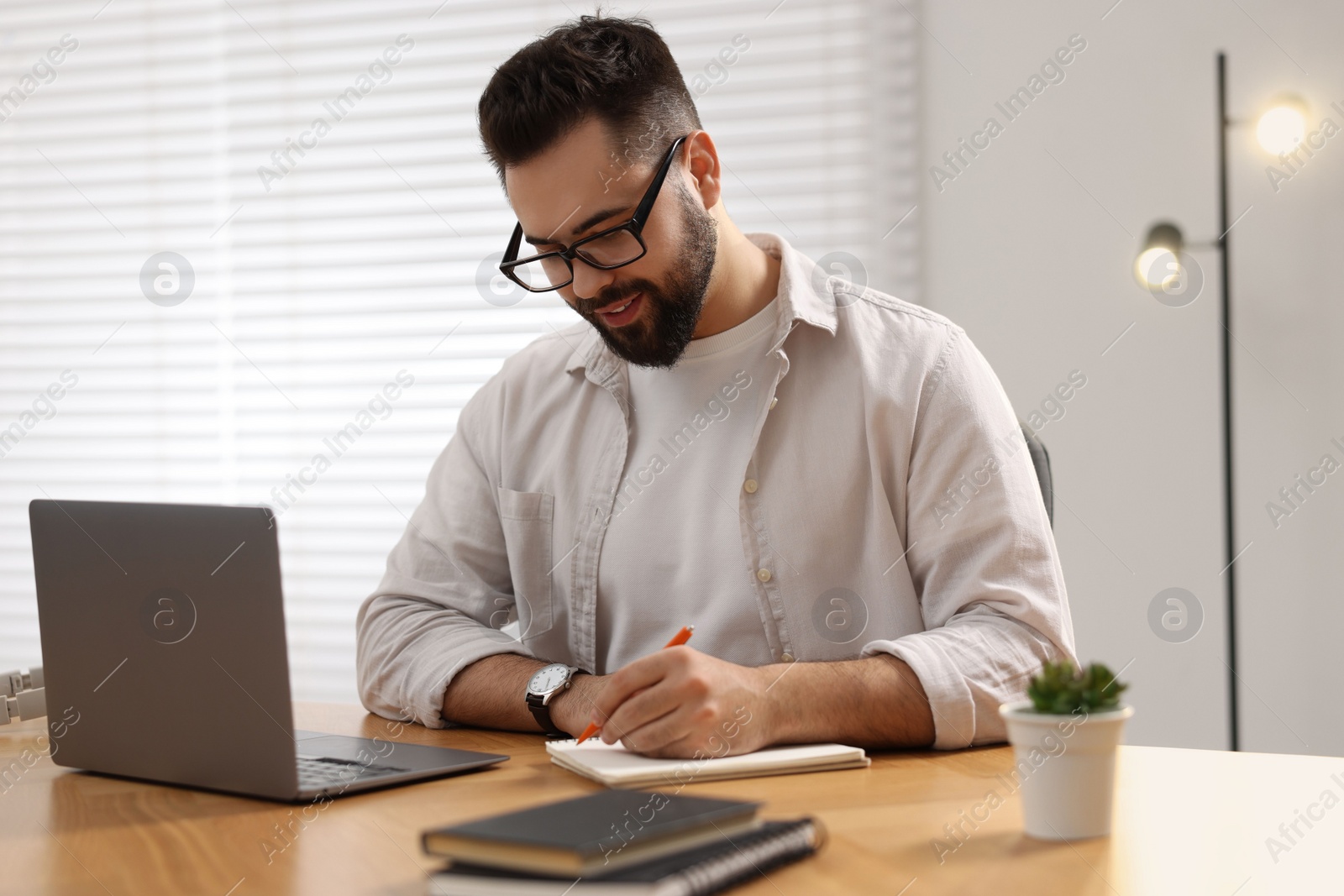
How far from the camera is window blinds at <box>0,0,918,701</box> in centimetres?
249

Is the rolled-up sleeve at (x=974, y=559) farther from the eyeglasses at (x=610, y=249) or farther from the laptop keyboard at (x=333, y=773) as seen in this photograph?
the laptop keyboard at (x=333, y=773)

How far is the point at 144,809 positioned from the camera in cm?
101

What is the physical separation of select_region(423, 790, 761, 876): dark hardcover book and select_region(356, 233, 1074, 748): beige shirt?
0.48m

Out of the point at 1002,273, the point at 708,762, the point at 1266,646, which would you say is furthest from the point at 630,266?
the point at 1266,646

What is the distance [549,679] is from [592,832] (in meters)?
0.63

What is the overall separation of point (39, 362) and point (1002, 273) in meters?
2.55

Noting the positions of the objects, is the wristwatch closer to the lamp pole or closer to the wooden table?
the wooden table

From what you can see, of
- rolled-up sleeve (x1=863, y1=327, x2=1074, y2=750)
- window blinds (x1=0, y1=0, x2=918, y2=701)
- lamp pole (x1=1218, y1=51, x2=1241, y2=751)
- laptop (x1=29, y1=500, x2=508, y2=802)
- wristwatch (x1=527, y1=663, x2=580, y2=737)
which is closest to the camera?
laptop (x1=29, y1=500, x2=508, y2=802)

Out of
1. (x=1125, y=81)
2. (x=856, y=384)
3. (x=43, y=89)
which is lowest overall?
(x=856, y=384)

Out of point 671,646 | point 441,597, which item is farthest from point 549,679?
point 441,597

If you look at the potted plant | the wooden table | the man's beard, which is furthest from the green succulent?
the man's beard

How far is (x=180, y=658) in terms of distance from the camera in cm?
101

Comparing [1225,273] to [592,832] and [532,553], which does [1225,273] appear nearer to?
[532,553]

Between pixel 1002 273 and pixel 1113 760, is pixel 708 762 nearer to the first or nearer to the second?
pixel 1113 760
